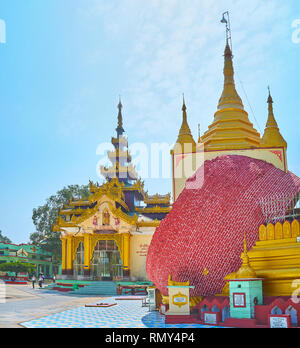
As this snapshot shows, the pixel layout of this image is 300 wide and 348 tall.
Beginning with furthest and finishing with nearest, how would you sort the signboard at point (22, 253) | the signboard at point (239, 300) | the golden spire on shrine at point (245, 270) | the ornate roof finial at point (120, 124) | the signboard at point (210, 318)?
the signboard at point (22, 253), the ornate roof finial at point (120, 124), the signboard at point (210, 318), the golden spire on shrine at point (245, 270), the signboard at point (239, 300)

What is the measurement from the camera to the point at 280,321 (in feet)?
27.7

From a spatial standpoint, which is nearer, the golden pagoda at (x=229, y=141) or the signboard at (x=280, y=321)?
the signboard at (x=280, y=321)

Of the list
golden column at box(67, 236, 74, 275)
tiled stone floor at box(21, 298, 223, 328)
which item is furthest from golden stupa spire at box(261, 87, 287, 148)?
golden column at box(67, 236, 74, 275)

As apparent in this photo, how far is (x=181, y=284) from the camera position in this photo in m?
10.6

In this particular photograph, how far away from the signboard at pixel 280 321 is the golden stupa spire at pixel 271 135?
8687 millimetres

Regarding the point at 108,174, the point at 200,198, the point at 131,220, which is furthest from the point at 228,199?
the point at 108,174

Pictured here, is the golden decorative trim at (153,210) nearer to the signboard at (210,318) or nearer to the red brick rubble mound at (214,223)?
the red brick rubble mound at (214,223)

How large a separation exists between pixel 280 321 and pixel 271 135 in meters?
9.65

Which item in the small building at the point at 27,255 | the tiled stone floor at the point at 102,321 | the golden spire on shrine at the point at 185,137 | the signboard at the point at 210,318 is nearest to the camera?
the signboard at the point at 210,318

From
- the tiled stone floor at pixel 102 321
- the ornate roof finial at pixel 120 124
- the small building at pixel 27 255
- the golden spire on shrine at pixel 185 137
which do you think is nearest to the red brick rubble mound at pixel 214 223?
the tiled stone floor at pixel 102 321

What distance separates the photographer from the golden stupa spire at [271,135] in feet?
53.4

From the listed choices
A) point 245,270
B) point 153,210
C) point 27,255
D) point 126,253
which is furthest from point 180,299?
point 27,255

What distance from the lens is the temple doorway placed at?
29375 mm

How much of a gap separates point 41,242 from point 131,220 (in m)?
20.4
